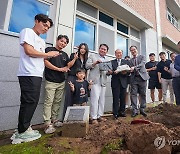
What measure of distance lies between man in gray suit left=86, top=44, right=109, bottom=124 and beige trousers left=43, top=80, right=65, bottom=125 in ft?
2.59

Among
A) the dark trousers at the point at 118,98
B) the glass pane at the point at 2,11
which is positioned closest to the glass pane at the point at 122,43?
the dark trousers at the point at 118,98

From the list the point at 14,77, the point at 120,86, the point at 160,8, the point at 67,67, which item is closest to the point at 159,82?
the point at 120,86

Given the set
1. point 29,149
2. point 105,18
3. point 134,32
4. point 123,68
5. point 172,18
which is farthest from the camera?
point 172,18

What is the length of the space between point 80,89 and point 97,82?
57 cm

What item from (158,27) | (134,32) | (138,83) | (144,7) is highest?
(144,7)

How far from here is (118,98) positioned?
3914 millimetres

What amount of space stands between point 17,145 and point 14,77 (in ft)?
5.22

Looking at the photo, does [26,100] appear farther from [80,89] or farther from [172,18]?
[172,18]

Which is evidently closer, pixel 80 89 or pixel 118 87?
pixel 80 89

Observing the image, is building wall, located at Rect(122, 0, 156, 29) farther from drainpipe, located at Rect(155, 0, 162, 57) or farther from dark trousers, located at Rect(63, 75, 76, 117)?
dark trousers, located at Rect(63, 75, 76, 117)

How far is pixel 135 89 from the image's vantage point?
4.20 m

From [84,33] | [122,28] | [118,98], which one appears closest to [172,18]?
[122,28]

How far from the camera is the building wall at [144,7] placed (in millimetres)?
6799

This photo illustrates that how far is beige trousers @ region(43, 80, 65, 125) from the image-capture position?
114 inches
